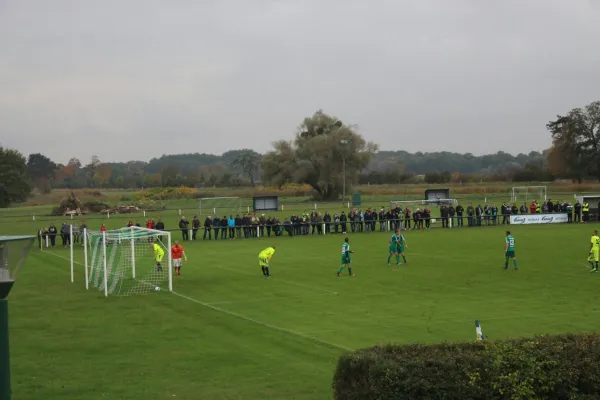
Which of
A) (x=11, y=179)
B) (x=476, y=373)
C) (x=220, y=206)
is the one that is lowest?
(x=476, y=373)

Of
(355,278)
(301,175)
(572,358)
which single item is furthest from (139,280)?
(301,175)

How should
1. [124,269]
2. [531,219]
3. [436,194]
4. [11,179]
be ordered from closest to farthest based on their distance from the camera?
[124,269], [531,219], [436,194], [11,179]

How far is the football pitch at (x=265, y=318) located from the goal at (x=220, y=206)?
3366cm

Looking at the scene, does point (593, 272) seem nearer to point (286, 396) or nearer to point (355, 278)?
point (355, 278)

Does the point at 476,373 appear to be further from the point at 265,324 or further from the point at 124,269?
the point at 124,269

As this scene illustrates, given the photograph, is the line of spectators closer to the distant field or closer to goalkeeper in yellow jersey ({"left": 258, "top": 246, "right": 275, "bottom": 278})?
the distant field

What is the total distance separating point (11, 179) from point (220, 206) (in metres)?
32.9

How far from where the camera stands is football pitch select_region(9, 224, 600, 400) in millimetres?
13734

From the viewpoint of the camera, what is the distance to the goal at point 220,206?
224 feet

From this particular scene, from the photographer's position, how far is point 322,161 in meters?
91.1

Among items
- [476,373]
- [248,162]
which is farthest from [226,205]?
[248,162]

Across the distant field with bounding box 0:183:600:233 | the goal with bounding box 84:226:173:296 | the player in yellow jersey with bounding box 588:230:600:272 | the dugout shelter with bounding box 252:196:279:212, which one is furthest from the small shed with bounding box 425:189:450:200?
the player in yellow jersey with bounding box 588:230:600:272

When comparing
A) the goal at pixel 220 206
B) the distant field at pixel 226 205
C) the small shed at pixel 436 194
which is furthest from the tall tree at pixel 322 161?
the small shed at pixel 436 194

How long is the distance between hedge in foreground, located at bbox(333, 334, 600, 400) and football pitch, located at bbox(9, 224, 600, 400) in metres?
3.17
